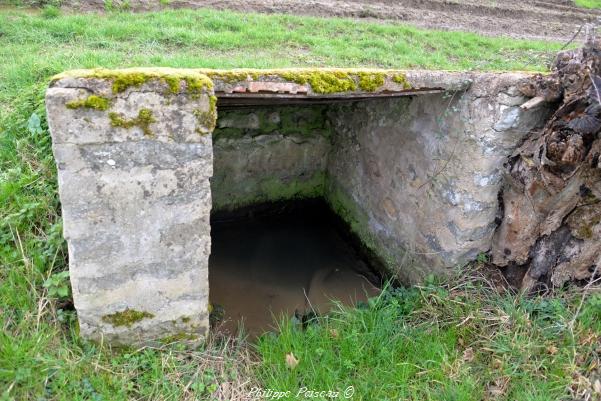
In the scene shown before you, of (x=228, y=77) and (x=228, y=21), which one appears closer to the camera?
(x=228, y=77)

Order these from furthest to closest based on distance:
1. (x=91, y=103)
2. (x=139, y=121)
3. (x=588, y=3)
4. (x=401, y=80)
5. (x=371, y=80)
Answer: (x=588, y=3) → (x=401, y=80) → (x=371, y=80) → (x=139, y=121) → (x=91, y=103)

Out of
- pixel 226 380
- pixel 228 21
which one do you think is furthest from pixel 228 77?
pixel 228 21

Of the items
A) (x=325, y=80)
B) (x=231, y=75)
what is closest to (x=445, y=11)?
(x=325, y=80)

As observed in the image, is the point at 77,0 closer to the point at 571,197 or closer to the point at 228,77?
the point at 228,77

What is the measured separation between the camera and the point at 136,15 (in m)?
7.44

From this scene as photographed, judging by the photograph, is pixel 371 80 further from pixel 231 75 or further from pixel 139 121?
pixel 139 121

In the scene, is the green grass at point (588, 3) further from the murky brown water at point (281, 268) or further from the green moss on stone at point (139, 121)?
the green moss on stone at point (139, 121)

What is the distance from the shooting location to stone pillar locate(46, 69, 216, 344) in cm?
213

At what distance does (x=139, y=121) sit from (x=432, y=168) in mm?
2463

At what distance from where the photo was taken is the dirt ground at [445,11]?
29.1 ft

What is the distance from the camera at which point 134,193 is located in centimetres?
233

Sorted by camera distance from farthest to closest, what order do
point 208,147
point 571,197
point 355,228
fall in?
→ point 355,228, point 571,197, point 208,147

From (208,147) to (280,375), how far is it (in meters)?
1.55

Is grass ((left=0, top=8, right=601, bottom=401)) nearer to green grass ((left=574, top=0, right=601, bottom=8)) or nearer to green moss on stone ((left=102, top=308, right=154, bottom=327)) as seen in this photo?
green moss on stone ((left=102, top=308, right=154, bottom=327))
